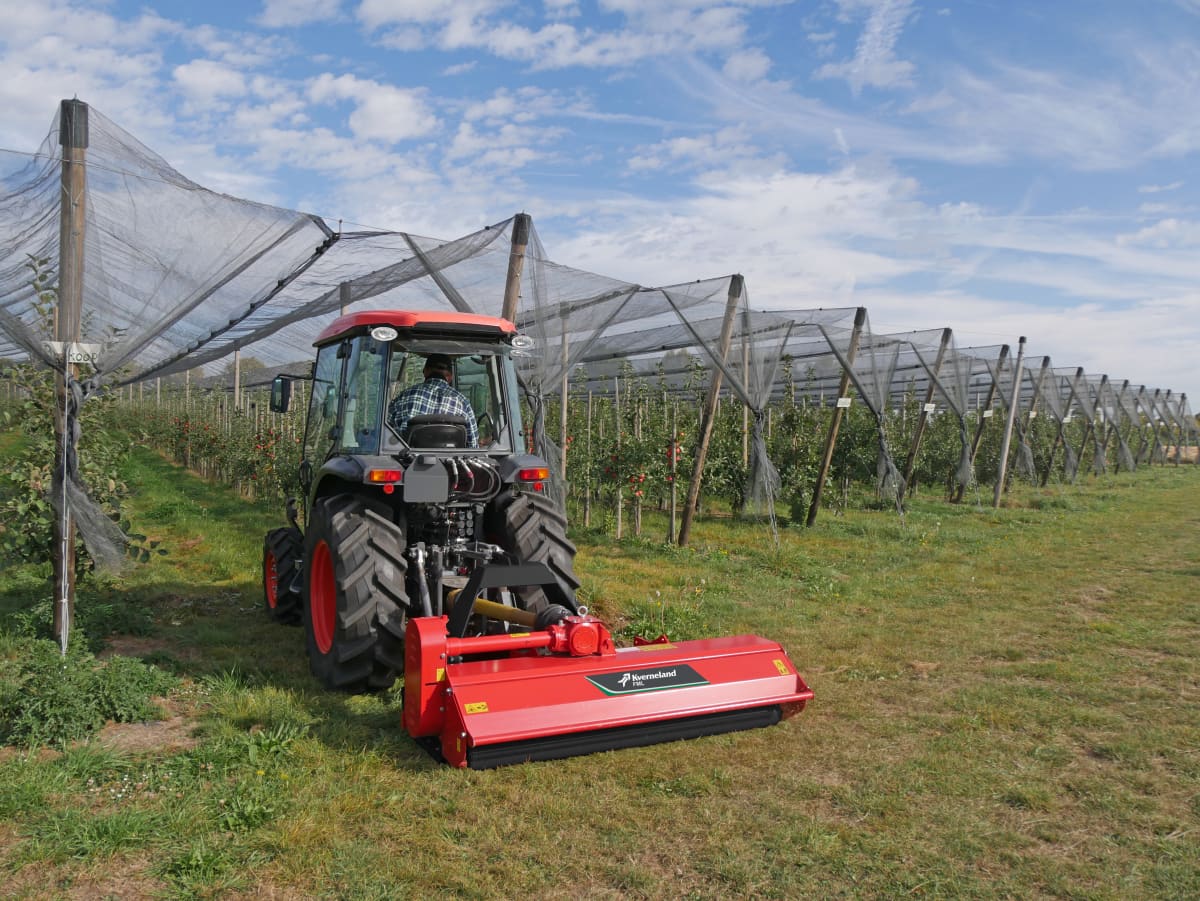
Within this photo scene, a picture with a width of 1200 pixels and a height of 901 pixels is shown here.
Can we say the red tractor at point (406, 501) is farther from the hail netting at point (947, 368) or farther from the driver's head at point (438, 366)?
the hail netting at point (947, 368)

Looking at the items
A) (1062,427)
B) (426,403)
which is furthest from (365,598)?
(1062,427)

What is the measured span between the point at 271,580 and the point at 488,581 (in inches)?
123

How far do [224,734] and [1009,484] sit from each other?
1861 cm

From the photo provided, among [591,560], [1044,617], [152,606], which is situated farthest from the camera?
[591,560]

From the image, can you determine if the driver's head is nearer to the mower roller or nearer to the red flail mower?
the mower roller

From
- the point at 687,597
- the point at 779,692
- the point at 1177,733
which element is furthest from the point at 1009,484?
the point at 779,692

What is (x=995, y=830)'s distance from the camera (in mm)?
3166

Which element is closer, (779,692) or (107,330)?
(779,692)

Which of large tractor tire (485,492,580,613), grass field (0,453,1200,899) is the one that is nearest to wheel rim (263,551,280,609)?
grass field (0,453,1200,899)

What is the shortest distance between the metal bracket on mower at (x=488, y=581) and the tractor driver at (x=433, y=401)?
1.30 metres

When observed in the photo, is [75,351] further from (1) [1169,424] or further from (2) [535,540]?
(1) [1169,424]

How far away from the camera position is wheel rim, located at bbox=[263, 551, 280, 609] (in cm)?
578

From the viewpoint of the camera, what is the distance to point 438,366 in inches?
193

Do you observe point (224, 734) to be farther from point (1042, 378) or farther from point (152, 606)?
point (1042, 378)
